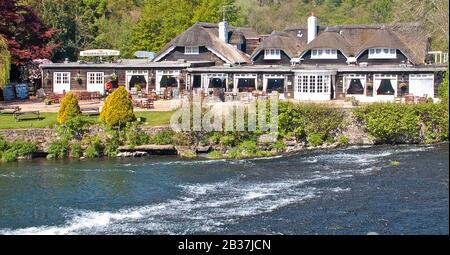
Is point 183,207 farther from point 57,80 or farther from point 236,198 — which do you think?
point 57,80

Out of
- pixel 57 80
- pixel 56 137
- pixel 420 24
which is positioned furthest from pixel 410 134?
pixel 57 80

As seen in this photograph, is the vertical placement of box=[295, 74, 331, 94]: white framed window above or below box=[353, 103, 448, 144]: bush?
above

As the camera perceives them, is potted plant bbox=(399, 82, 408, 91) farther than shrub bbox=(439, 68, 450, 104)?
Yes

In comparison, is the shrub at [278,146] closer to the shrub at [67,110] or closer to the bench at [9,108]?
the shrub at [67,110]

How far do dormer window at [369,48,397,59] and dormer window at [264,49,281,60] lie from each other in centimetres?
677

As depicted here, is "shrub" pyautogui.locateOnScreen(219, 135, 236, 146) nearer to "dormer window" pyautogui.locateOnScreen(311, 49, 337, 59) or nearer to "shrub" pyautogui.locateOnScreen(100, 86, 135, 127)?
"shrub" pyautogui.locateOnScreen(100, 86, 135, 127)

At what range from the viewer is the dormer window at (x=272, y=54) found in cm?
5216

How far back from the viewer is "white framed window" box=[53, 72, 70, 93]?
168ft

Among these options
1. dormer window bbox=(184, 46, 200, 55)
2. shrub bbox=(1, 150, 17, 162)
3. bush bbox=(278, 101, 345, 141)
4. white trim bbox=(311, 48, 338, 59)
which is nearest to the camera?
shrub bbox=(1, 150, 17, 162)

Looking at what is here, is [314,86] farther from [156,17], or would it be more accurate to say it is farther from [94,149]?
[156,17]

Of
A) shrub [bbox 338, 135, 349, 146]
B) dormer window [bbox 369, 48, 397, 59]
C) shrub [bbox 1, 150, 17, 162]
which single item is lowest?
shrub [bbox 1, 150, 17, 162]

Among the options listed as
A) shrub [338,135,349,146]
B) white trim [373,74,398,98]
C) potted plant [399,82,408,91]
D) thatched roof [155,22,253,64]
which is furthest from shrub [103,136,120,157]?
potted plant [399,82,408,91]

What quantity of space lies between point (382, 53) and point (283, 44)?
290 inches
